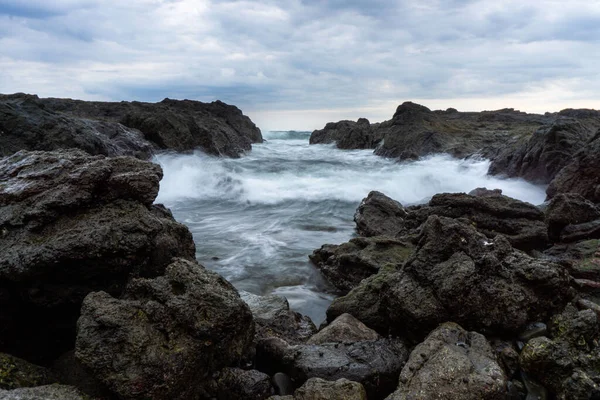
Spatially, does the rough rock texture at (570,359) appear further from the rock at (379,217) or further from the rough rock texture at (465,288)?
the rock at (379,217)

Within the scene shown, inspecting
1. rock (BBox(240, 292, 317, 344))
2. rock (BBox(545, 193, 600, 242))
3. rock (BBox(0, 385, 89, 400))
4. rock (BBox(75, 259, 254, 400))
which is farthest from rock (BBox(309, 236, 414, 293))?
rock (BBox(0, 385, 89, 400))

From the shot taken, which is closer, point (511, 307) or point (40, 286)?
point (40, 286)

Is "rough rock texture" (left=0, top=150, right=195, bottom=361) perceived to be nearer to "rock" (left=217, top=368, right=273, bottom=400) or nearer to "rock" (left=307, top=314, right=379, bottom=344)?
"rock" (left=217, top=368, right=273, bottom=400)

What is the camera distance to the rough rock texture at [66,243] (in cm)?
360

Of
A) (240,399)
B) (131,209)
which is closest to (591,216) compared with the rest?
(240,399)

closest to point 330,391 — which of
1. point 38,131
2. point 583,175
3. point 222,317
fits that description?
point 222,317

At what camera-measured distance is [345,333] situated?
438 centimetres

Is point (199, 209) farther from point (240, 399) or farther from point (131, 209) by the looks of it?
point (240, 399)

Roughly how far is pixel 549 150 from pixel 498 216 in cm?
957

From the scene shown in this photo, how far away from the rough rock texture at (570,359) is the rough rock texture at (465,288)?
0.41 metres

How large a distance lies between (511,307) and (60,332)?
4.14 m

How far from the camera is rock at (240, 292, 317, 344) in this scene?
498 cm

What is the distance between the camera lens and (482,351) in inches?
135

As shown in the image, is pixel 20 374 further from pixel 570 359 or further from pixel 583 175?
pixel 583 175
